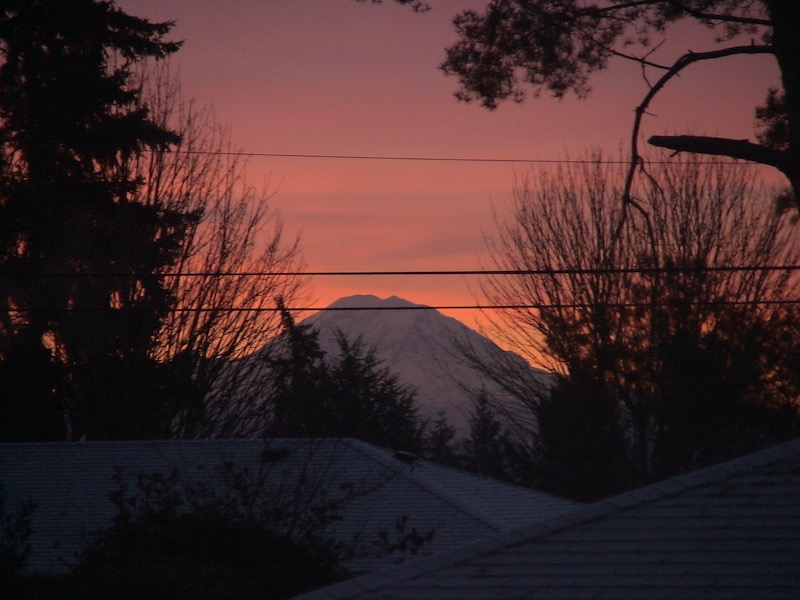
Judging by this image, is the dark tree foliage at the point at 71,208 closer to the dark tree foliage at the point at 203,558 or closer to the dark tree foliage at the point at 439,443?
the dark tree foliage at the point at 203,558

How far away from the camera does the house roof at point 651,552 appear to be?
6.21 meters

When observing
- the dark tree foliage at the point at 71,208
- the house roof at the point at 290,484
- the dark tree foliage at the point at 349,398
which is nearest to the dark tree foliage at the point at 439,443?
the dark tree foliage at the point at 349,398

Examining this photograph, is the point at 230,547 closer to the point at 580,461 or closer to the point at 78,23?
the point at 78,23

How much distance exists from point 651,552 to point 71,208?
19526 mm

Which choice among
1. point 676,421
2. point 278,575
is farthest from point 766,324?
point 278,575

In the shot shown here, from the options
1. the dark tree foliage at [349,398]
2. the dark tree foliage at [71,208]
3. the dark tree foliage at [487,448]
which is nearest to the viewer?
the dark tree foliage at [71,208]

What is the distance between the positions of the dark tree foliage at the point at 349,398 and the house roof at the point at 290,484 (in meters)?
14.2

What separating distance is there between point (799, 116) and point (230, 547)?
335 inches

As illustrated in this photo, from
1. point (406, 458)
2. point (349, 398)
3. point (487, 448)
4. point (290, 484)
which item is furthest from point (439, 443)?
point (290, 484)

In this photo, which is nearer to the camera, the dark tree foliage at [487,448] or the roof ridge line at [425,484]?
the roof ridge line at [425,484]

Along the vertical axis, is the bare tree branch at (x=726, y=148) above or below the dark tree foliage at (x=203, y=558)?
above

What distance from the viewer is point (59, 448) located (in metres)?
19.7

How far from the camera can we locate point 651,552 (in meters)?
6.54

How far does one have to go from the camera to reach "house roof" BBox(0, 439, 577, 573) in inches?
611
